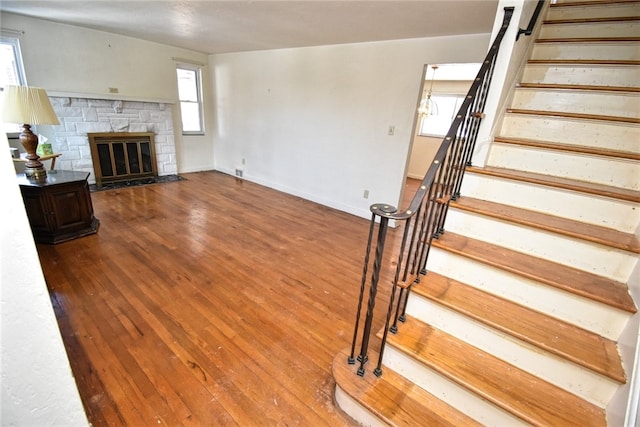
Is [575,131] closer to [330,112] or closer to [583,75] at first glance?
[583,75]

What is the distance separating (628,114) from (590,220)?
93 centimetres

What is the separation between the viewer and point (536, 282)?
1436 millimetres

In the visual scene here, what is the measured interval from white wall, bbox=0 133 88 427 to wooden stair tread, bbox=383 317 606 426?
135cm

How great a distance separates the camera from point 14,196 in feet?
2.40

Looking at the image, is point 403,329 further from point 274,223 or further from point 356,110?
point 356,110

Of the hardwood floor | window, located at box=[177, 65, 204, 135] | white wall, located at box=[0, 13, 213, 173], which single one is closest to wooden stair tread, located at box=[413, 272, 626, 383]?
the hardwood floor

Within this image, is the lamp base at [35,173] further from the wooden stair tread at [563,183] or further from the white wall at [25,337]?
the wooden stair tread at [563,183]

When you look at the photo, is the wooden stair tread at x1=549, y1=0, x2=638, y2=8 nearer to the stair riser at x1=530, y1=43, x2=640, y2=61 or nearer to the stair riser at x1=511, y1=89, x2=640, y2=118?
the stair riser at x1=530, y1=43, x2=640, y2=61

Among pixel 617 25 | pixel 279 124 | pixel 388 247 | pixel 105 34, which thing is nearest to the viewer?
pixel 617 25

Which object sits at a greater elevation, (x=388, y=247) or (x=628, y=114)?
(x=628, y=114)

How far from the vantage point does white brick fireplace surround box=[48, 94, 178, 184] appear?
4496mm

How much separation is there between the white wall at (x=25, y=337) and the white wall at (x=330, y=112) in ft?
12.0

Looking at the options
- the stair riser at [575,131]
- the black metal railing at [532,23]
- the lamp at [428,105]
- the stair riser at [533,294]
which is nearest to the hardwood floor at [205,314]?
the stair riser at [533,294]

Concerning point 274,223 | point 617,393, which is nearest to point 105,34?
point 274,223
